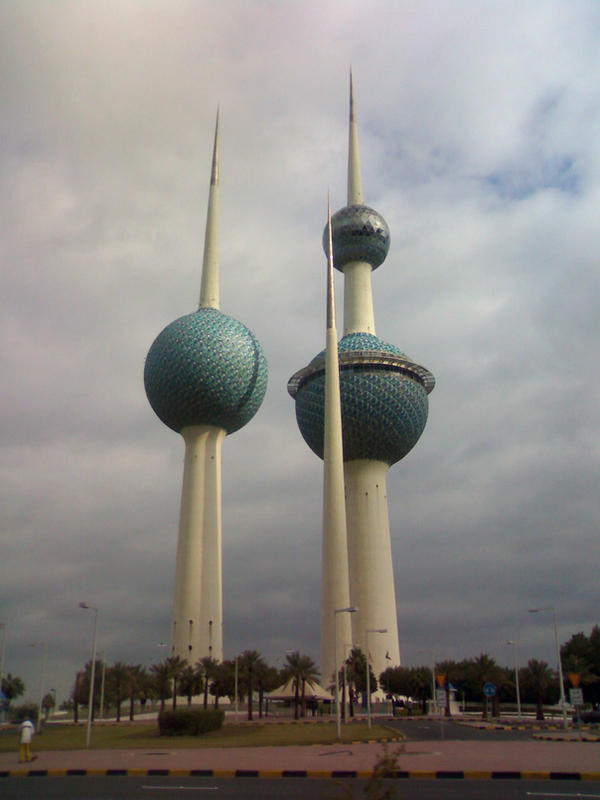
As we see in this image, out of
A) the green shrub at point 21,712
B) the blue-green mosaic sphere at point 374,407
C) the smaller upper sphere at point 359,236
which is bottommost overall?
the green shrub at point 21,712

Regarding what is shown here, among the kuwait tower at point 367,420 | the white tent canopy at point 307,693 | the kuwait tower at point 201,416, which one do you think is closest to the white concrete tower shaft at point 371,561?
the kuwait tower at point 367,420

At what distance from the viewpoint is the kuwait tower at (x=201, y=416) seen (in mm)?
74250

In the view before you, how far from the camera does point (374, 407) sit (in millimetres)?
86188

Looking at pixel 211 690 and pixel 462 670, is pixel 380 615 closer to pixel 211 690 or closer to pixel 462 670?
pixel 462 670

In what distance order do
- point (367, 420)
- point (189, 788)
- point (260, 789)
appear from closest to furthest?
point (260, 789) < point (189, 788) < point (367, 420)

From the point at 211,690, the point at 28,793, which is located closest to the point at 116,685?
the point at 211,690

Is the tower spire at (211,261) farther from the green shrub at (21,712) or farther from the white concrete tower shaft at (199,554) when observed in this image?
the green shrub at (21,712)

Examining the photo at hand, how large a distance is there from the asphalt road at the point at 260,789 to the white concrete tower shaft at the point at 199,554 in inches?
2198

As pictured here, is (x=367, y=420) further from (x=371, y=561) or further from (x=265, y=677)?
(x=265, y=677)

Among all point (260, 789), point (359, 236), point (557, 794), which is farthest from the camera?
point (359, 236)

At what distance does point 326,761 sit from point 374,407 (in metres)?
65.7

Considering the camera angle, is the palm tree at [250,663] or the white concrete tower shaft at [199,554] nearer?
the palm tree at [250,663]

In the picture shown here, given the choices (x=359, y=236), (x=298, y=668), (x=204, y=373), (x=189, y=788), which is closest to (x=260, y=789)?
(x=189, y=788)

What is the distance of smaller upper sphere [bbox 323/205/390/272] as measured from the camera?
96.0 meters
